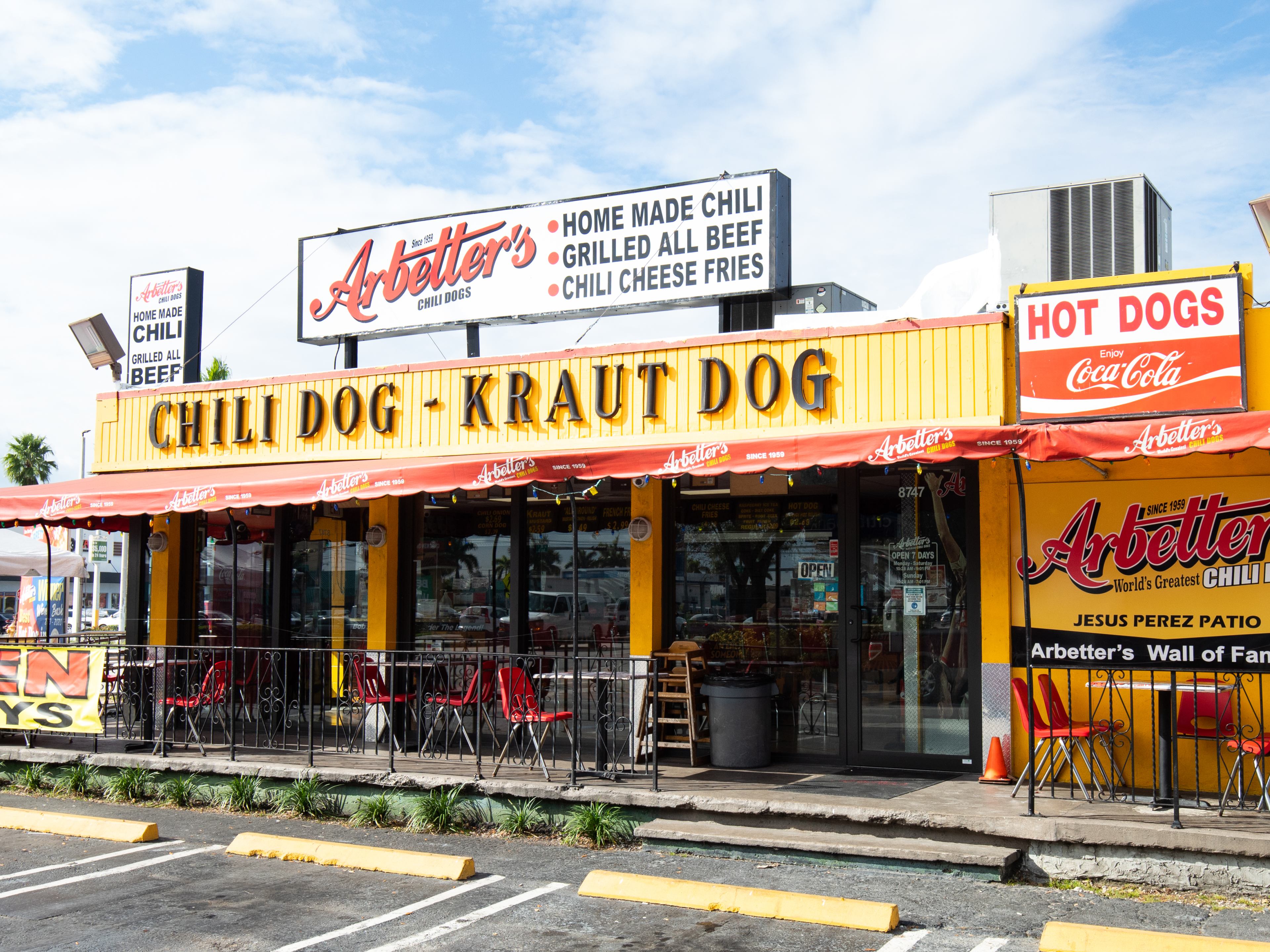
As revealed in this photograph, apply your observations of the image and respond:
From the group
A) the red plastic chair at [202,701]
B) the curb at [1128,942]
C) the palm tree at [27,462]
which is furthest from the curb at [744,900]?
the palm tree at [27,462]

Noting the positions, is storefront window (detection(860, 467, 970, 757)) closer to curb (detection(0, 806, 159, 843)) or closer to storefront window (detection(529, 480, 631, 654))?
storefront window (detection(529, 480, 631, 654))

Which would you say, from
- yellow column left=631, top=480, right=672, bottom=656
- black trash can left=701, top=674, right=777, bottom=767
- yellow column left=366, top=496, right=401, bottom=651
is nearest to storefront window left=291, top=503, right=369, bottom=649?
yellow column left=366, top=496, right=401, bottom=651

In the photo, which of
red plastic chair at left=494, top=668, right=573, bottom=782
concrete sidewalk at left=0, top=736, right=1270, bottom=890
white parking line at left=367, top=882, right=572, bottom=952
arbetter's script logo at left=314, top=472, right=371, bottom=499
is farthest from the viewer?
arbetter's script logo at left=314, top=472, right=371, bottom=499

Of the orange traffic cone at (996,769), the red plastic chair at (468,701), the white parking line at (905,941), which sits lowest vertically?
the white parking line at (905,941)

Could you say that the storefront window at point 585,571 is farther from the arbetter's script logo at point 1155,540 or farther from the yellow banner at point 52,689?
the yellow banner at point 52,689

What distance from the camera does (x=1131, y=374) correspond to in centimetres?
812

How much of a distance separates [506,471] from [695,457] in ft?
4.96

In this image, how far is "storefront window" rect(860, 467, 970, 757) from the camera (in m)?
8.91

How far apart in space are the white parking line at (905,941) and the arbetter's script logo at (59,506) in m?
8.26

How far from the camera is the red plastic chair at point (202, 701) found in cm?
1016

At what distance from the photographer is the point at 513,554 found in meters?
10.9

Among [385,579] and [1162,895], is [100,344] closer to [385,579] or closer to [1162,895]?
[385,579]

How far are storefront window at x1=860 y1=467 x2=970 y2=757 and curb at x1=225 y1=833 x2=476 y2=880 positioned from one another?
3661 mm

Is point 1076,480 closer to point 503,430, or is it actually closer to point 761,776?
point 761,776
